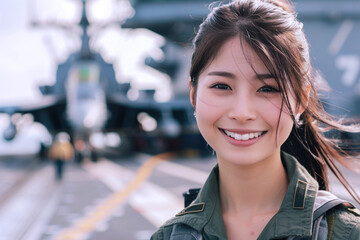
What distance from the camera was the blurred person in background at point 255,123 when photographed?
154 centimetres

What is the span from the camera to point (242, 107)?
1588 mm

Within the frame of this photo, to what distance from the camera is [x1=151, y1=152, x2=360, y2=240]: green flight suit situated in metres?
1.42

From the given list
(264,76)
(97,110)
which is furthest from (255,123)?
(97,110)

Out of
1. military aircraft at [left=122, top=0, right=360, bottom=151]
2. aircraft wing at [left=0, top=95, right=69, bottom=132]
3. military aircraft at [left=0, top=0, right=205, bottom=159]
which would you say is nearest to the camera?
military aircraft at [left=0, top=0, right=205, bottom=159]

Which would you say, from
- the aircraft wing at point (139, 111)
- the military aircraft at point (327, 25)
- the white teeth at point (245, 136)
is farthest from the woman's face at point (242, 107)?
the military aircraft at point (327, 25)

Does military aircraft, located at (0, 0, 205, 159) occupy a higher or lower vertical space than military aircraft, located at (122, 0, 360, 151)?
lower

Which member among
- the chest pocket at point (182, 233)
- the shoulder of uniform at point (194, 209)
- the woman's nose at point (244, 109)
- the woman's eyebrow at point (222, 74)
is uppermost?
the woman's eyebrow at point (222, 74)

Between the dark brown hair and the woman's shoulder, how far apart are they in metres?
0.40

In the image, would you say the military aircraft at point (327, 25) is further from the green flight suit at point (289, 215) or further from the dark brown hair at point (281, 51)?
the green flight suit at point (289, 215)

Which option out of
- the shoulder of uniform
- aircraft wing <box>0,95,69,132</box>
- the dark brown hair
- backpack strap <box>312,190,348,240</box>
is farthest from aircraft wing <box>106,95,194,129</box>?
backpack strap <box>312,190,348,240</box>

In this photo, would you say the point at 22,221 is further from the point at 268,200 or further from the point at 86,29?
the point at 86,29

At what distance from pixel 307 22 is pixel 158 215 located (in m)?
29.6

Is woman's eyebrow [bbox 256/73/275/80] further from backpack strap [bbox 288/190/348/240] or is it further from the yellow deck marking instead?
the yellow deck marking

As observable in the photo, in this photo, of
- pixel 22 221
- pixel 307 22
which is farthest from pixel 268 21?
pixel 307 22
